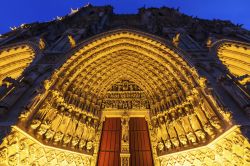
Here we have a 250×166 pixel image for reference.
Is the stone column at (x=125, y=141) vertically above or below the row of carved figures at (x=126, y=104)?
below

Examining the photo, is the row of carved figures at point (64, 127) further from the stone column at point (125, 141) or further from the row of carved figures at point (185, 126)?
the row of carved figures at point (185, 126)

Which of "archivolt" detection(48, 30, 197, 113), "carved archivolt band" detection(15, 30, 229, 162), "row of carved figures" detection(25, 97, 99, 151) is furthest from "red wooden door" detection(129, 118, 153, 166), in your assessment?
"row of carved figures" detection(25, 97, 99, 151)

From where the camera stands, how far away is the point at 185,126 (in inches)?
243

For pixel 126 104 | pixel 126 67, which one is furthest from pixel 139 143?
pixel 126 67

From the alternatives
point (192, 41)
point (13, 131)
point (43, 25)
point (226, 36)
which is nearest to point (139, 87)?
point (192, 41)

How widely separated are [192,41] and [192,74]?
9.37 feet

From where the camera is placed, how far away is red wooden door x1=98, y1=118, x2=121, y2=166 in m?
6.64

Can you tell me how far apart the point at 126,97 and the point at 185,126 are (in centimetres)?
273

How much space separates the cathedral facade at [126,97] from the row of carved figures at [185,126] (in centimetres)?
3

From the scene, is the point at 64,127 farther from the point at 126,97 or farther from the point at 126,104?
the point at 126,97

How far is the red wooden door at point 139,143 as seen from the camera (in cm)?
661

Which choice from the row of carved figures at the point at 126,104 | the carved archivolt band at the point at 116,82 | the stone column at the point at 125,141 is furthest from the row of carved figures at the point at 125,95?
the stone column at the point at 125,141

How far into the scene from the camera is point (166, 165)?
19.9ft

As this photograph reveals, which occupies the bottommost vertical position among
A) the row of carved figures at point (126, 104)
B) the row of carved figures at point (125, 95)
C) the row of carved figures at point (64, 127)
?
the row of carved figures at point (64, 127)
